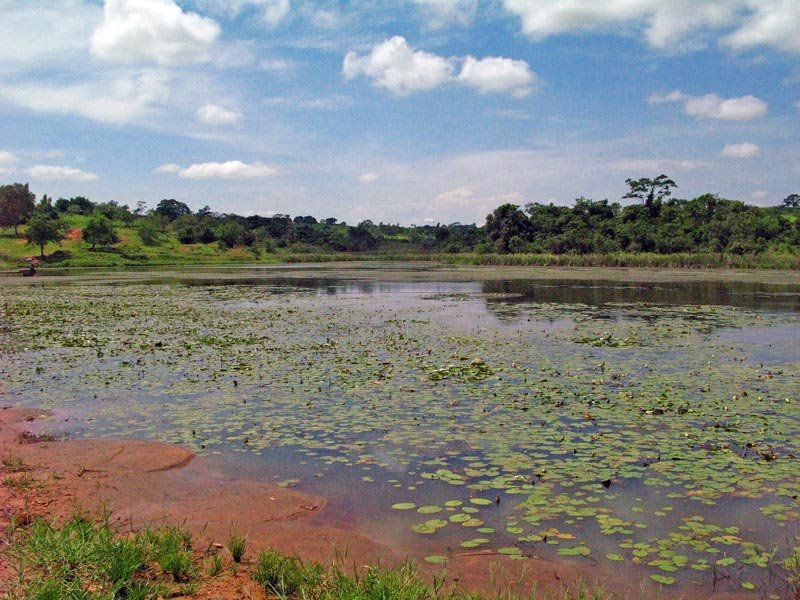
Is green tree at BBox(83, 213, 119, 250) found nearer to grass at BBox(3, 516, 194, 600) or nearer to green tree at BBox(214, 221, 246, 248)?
green tree at BBox(214, 221, 246, 248)

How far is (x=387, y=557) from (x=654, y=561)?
2238 mm

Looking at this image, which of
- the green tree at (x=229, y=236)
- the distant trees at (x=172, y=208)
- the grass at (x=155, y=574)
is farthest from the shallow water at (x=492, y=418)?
the distant trees at (x=172, y=208)

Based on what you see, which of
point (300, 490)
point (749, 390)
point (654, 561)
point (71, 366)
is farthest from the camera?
point (71, 366)

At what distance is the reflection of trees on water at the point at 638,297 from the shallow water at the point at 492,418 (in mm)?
3897

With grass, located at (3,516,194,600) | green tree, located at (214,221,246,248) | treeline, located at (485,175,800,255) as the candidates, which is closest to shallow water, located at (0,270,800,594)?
grass, located at (3,516,194,600)

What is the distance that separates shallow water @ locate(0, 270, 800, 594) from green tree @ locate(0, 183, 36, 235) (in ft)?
269

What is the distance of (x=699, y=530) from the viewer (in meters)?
5.82

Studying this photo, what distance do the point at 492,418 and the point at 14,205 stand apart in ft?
330

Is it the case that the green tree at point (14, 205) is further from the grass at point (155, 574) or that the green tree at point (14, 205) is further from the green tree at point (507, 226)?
the grass at point (155, 574)

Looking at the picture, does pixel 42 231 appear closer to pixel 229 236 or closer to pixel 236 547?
pixel 229 236

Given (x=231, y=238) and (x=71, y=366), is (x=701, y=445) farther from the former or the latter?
(x=231, y=238)

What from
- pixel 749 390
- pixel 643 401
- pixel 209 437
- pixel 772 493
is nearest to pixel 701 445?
pixel 772 493

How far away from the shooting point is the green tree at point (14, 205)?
298ft

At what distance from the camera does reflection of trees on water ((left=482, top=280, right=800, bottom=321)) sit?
25.3 m
